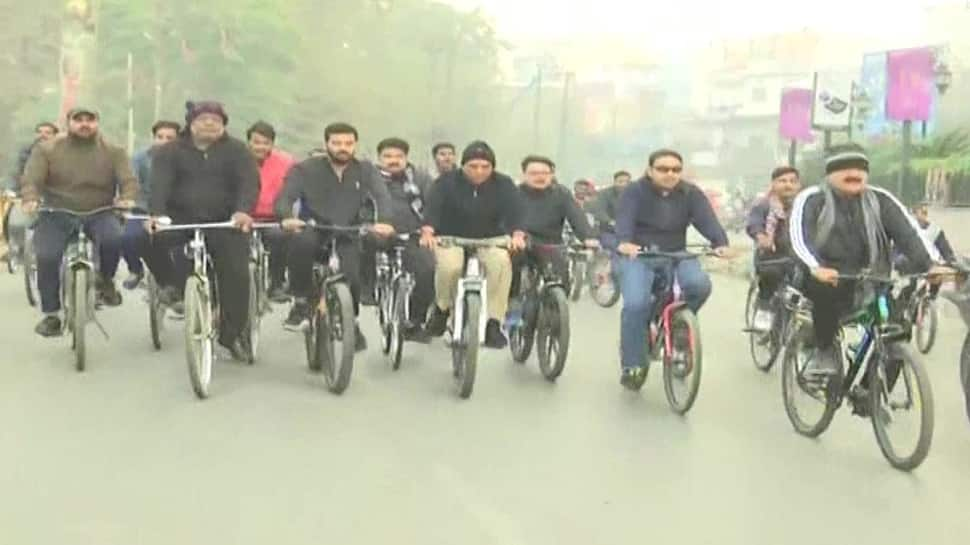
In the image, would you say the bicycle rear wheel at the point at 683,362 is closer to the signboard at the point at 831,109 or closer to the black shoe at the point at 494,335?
the black shoe at the point at 494,335

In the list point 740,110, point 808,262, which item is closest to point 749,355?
point 808,262

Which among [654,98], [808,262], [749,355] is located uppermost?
[654,98]

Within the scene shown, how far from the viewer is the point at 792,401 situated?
8.09 m

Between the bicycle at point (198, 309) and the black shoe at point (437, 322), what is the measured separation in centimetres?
165

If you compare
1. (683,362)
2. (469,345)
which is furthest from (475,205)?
(683,362)

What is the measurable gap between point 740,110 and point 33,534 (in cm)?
6306

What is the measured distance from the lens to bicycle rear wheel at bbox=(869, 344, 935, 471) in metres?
6.70

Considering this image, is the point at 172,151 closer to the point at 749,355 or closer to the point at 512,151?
the point at 749,355

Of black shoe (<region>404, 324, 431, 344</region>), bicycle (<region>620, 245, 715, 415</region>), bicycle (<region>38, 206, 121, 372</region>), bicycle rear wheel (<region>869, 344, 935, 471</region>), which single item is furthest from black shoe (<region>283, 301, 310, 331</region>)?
bicycle rear wheel (<region>869, 344, 935, 471</region>)

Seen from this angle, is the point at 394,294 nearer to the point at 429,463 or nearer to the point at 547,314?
the point at 547,314

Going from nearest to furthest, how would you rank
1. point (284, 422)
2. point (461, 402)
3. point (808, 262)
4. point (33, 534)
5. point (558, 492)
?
1. point (33, 534)
2. point (558, 492)
3. point (808, 262)
4. point (284, 422)
5. point (461, 402)

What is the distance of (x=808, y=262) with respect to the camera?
713 cm

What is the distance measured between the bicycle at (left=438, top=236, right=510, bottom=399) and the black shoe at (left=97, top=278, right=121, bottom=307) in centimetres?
272

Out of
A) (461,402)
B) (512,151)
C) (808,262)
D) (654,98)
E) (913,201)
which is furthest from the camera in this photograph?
(654,98)
